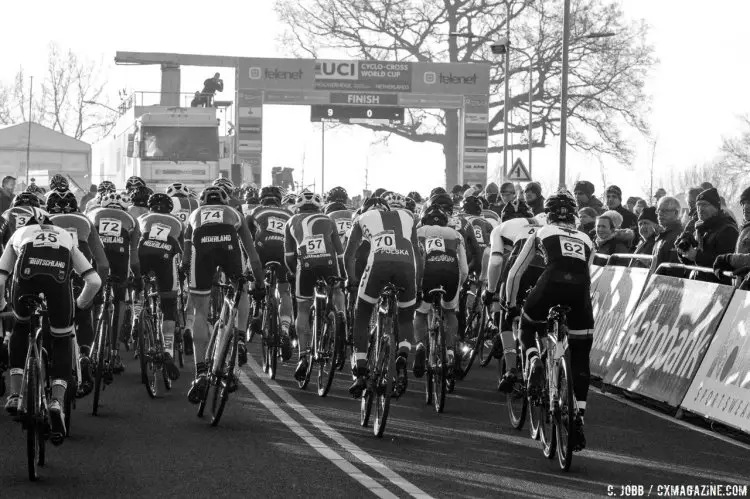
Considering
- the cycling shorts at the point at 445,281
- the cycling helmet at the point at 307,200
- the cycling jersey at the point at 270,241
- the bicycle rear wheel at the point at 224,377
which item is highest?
the cycling helmet at the point at 307,200

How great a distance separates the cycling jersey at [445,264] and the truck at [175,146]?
23.2 metres

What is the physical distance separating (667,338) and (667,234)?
2.54m

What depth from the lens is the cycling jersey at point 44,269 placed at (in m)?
9.16

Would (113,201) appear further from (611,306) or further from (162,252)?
(611,306)

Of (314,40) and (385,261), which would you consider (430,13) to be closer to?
(314,40)

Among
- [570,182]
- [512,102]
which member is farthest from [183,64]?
[570,182]

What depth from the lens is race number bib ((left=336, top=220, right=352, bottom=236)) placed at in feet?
55.5

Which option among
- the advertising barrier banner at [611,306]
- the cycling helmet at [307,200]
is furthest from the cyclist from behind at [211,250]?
the advertising barrier banner at [611,306]

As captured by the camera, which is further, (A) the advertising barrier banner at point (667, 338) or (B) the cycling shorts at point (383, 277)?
(A) the advertising barrier banner at point (667, 338)

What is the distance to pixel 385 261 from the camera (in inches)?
457

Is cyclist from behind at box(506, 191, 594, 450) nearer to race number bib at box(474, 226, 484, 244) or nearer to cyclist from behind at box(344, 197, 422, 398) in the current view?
cyclist from behind at box(344, 197, 422, 398)

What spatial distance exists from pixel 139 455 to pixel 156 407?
8.74 ft

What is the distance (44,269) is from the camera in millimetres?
9180

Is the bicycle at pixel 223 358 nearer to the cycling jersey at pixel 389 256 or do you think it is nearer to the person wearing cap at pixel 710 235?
the cycling jersey at pixel 389 256
